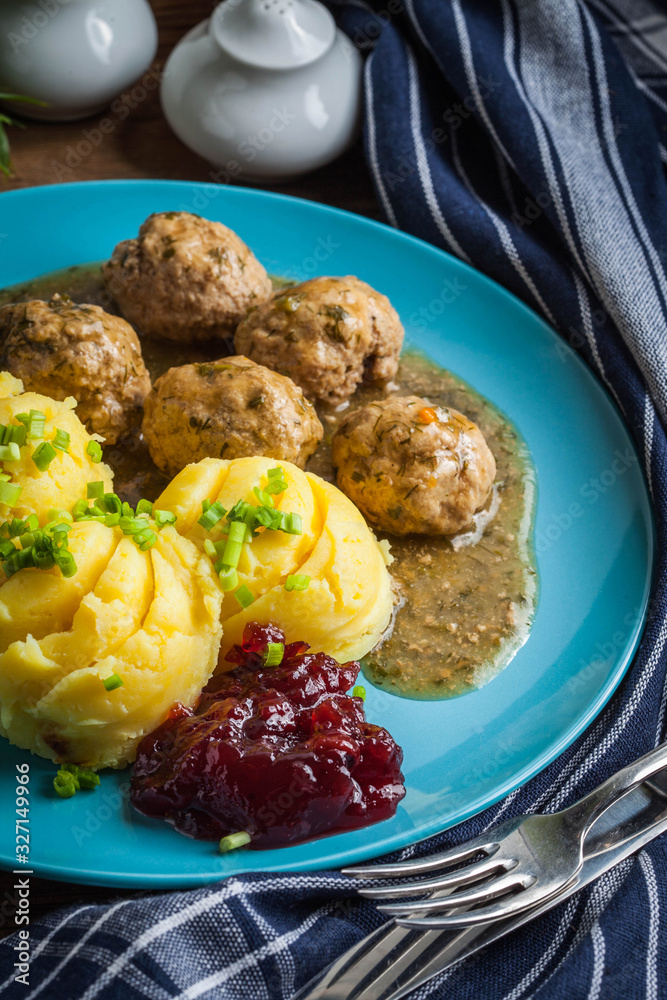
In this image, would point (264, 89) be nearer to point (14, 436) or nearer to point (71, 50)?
point (71, 50)

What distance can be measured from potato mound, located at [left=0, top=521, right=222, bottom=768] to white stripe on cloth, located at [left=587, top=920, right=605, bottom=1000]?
1842 mm

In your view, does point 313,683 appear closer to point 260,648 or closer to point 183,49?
point 260,648

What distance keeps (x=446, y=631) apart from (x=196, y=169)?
160 inches

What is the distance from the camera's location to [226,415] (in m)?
4.62

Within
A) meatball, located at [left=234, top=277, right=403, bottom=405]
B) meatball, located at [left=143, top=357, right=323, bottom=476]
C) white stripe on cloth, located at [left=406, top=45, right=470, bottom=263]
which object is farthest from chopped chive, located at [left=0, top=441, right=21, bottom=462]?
white stripe on cloth, located at [left=406, top=45, right=470, bottom=263]

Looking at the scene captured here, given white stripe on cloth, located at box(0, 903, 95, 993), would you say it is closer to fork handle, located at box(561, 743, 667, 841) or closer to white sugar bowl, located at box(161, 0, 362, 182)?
fork handle, located at box(561, 743, 667, 841)

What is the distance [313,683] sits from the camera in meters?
3.90

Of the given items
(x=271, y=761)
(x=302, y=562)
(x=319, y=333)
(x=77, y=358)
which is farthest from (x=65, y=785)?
(x=319, y=333)

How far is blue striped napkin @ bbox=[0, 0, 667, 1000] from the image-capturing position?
340cm

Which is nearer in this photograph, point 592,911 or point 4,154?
point 592,911

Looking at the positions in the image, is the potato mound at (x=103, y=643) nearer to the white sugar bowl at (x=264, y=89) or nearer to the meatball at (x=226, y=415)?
the meatball at (x=226, y=415)

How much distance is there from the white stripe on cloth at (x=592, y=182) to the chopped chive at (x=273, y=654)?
2723 mm

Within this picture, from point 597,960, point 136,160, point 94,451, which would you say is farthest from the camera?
point 136,160

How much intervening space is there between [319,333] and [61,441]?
60.7 inches
